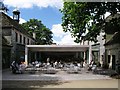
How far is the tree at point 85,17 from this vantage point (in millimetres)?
23062

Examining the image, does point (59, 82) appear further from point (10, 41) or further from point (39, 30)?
point (39, 30)

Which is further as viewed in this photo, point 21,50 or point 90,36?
point 21,50

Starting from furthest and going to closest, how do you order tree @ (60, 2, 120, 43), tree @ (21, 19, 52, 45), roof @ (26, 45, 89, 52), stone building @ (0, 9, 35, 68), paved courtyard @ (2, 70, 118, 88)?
1. tree @ (21, 19, 52, 45)
2. roof @ (26, 45, 89, 52)
3. stone building @ (0, 9, 35, 68)
4. tree @ (60, 2, 120, 43)
5. paved courtyard @ (2, 70, 118, 88)

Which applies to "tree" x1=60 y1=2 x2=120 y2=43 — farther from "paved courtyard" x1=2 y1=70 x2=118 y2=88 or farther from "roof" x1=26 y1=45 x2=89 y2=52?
"roof" x1=26 y1=45 x2=89 y2=52

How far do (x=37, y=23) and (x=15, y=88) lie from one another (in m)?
64.6

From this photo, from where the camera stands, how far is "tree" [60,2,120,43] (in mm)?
23062

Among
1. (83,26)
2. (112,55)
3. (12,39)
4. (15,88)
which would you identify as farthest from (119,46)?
(15,88)

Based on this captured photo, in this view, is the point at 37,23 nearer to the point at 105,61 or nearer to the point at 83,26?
the point at 105,61

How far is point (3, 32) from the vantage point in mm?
35562

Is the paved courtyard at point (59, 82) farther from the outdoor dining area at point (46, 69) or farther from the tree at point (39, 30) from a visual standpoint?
the tree at point (39, 30)

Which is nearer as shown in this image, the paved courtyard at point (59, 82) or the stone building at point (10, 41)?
the paved courtyard at point (59, 82)

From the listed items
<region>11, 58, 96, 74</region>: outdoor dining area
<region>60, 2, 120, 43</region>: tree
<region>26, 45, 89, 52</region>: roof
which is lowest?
<region>11, 58, 96, 74</region>: outdoor dining area

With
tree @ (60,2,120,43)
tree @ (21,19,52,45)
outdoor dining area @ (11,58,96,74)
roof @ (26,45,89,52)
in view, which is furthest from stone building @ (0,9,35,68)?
tree @ (21,19,52,45)

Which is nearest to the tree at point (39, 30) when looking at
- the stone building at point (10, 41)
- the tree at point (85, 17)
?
the stone building at point (10, 41)
